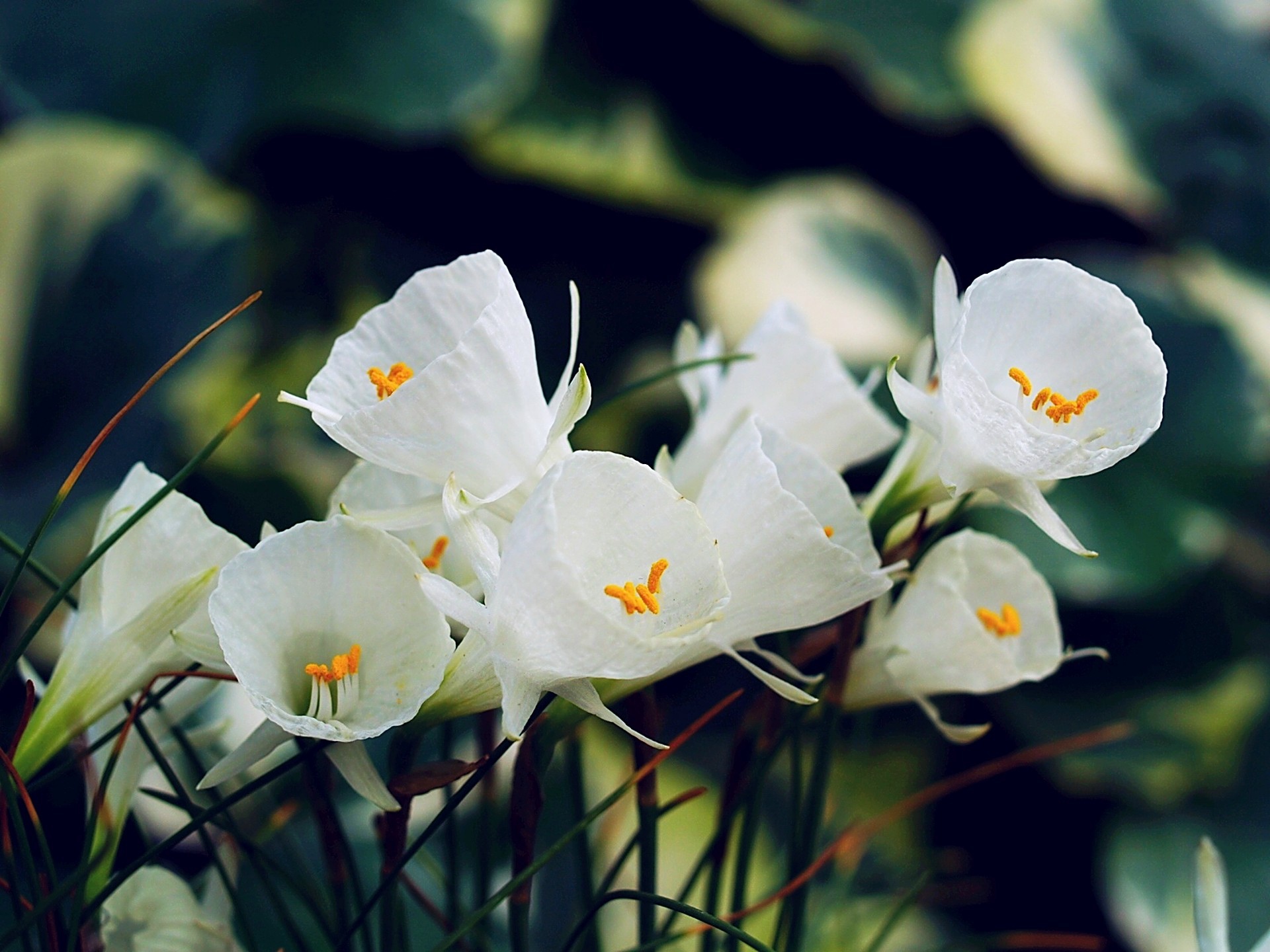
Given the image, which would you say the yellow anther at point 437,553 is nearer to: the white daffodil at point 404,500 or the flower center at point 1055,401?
the white daffodil at point 404,500

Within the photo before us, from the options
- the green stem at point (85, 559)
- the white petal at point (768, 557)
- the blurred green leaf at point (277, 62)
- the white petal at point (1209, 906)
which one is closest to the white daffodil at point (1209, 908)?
the white petal at point (1209, 906)

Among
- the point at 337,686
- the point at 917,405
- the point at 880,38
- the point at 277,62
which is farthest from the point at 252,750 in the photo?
the point at 880,38

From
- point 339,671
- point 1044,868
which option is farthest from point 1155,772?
point 339,671

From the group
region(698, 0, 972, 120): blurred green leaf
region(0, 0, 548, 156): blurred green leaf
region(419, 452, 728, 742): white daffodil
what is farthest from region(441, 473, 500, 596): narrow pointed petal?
region(698, 0, 972, 120): blurred green leaf

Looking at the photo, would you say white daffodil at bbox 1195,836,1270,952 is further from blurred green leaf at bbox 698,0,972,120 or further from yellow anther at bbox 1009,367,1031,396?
blurred green leaf at bbox 698,0,972,120

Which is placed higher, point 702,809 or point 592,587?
point 592,587

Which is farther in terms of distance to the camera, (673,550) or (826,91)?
(826,91)

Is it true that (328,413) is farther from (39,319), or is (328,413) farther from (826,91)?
(826,91)
